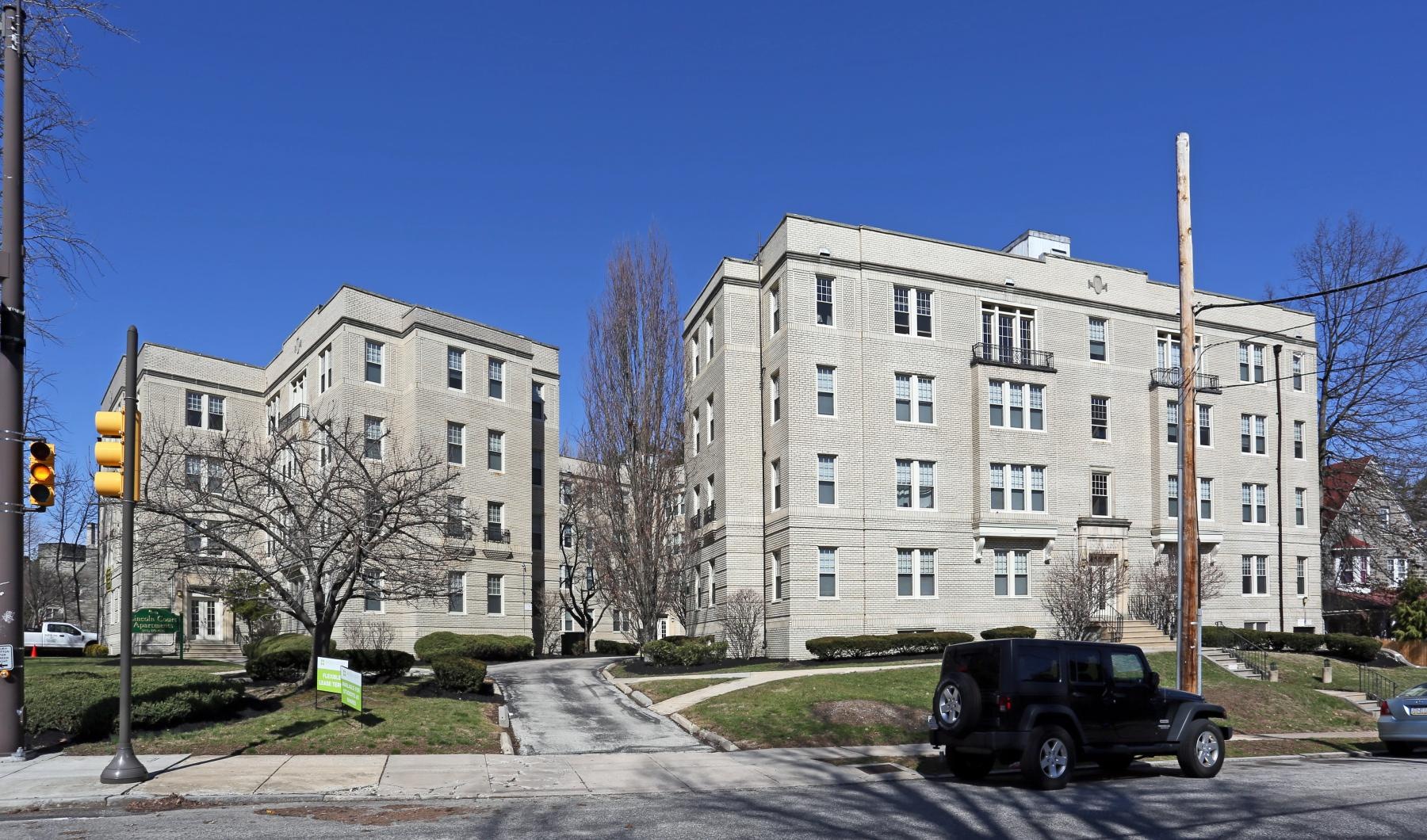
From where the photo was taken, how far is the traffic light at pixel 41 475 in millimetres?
14242

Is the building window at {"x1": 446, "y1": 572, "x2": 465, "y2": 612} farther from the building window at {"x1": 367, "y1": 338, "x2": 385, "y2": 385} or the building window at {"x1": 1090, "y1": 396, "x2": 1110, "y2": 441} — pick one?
the building window at {"x1": 1090, "y1": 396, "x2": 1110, "y2": 441}

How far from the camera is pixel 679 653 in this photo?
104ft

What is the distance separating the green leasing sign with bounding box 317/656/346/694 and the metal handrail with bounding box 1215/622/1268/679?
2453 cm

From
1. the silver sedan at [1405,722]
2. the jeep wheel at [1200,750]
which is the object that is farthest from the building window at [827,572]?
the jeep wheel at [1200,750]

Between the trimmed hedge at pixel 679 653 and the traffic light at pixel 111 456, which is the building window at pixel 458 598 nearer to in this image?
the trimmed hedge at pixel 679 653

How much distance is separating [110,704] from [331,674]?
124 inches

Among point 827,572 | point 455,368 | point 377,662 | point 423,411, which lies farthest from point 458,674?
point 455,368

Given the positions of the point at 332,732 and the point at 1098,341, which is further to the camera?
the point at 1098,341

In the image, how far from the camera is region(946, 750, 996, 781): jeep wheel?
14.9 meters

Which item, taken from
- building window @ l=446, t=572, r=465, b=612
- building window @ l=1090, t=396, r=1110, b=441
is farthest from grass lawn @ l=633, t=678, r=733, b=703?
building window @ l=1090, t=396, r=1110, b=441

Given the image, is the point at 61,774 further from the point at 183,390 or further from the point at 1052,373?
the point at 183,390

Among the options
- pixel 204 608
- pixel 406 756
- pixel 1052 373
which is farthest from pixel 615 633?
pixel 406 756

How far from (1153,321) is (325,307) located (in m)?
32.6

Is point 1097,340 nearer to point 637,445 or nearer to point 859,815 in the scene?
point 637,445
